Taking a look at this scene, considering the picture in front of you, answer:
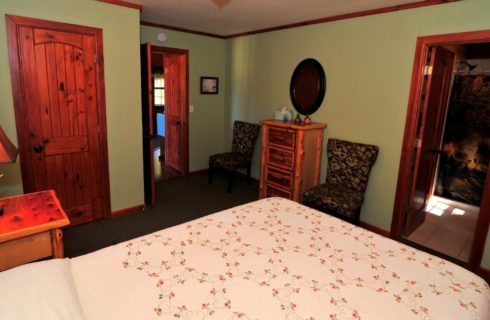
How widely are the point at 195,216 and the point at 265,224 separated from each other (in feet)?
6.05

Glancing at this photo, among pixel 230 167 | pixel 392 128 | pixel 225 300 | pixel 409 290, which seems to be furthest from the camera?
pixel 230 167

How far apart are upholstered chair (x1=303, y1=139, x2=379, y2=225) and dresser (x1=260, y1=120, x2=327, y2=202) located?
231 mm

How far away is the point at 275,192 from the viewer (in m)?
3.95

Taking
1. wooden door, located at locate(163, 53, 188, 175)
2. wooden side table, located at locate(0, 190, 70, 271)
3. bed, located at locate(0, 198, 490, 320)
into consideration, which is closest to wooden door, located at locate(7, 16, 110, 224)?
wooden side table, located at locate(0, 190, 70, 271)

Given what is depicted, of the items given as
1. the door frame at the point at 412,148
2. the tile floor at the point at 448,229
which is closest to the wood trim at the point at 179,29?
the door frame at the point at 412,148

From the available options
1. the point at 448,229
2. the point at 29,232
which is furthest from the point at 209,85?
the point at 448,229

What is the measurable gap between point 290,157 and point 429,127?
1505 millimetres

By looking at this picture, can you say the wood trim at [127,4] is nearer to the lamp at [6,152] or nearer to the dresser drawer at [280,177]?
the lamp at [6,152]

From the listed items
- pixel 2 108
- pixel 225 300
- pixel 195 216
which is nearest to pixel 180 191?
pixel 195 216

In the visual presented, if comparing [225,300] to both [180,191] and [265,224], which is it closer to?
[265,224]

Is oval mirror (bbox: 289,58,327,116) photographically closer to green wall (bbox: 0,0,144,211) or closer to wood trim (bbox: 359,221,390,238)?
wood trim (bbox: 359,221,390,238)

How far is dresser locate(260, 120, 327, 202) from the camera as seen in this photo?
3.57m

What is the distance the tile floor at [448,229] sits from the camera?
125 inches

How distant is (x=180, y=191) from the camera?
4.53 m
